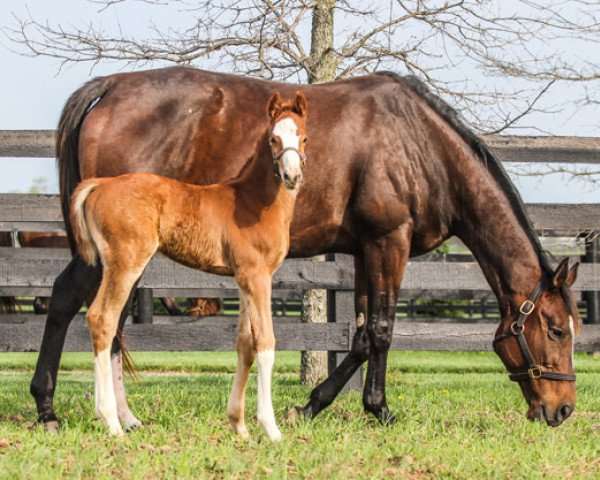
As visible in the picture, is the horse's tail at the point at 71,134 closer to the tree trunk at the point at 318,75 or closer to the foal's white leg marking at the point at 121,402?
the foal's white leg marking at the point at 121,402

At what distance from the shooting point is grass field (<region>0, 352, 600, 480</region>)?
167 inches

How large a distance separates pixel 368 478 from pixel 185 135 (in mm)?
2679

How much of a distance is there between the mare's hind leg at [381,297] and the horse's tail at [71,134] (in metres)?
1.90

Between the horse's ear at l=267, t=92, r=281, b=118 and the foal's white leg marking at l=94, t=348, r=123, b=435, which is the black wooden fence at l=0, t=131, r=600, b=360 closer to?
the foal's white leg marking at l=94, t=348, r=123, b=435

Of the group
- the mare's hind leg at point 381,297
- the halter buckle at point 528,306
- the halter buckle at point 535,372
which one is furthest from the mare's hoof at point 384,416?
the halter buckle at point 528,306

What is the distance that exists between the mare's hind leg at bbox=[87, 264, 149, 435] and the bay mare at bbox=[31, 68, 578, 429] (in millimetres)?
736

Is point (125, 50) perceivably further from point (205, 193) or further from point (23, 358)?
point (23, 358)

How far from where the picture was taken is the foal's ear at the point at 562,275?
229 inches

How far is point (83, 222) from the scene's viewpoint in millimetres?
5105

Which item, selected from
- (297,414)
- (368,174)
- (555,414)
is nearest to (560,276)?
(555,414)

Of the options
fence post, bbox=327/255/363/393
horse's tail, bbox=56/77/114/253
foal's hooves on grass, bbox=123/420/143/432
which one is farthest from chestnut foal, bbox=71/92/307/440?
fence post, bbox=327/255/363/393

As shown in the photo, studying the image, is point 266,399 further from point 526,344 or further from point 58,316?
point 526,344

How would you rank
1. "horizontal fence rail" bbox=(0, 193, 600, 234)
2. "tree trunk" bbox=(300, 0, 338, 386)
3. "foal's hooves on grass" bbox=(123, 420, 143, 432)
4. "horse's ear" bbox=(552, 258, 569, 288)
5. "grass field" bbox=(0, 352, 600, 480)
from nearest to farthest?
"grass field" bbox=(0, 352, 600, 480), "foal's hooves on grass" bbox=(123, 420, 143, 432), "horse's ear" bbox=(552, 258, 569, 288), "horizontal fence rail" bbox=(0, 193, 600, 234), "tree trunk" bbox=(300, 0, 338, 386)

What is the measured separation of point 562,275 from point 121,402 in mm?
2798
